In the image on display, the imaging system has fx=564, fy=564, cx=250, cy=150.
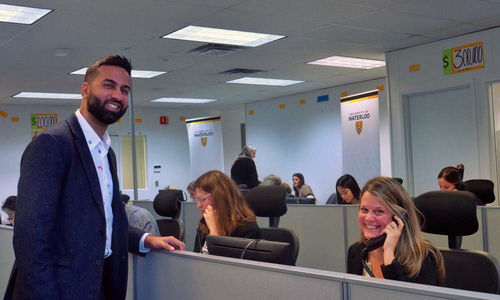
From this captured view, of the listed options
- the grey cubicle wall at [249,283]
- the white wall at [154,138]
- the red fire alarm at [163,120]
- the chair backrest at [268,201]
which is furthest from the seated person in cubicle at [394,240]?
the red fire alarm at [163,120]

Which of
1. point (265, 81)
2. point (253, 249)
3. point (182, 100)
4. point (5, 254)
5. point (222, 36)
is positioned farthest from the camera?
point (182, 100)

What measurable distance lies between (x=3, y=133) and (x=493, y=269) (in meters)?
10.6

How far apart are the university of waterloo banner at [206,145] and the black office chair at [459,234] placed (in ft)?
24.8

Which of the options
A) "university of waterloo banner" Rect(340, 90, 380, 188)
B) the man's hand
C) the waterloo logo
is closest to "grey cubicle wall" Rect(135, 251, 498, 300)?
the man's hand

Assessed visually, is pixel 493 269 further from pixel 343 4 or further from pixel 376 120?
pixel 376 120

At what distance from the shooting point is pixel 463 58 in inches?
263

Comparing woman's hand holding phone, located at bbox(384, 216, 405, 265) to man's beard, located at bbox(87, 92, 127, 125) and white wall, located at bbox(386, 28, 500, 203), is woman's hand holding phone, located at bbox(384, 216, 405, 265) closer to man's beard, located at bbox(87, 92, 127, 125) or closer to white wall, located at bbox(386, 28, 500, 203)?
man's beard, located at bbox(87, 92, 127, 125)

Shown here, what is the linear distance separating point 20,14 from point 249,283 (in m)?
4.34

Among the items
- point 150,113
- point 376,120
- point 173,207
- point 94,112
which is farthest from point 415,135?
point 150,113

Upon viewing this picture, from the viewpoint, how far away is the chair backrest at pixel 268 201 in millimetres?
3451

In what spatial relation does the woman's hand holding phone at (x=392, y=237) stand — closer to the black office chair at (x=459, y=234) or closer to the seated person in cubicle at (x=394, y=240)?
the seated person in cubicle at (x=394, y=240)

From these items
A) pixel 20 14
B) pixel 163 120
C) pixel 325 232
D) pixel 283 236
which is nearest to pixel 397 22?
pixel 325 232

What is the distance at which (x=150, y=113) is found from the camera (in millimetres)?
12953

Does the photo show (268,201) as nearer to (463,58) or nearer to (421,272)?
(421,272)
